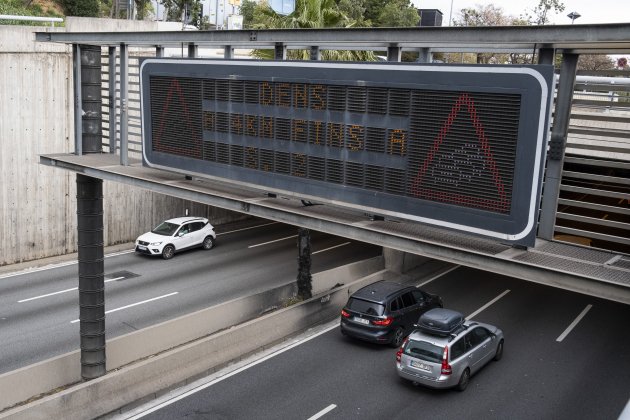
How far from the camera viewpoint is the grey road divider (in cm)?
1340

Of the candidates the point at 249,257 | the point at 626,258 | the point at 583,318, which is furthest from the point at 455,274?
the point at 626,258

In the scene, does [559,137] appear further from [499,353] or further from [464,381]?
[499,353]

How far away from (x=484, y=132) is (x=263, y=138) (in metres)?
4.07

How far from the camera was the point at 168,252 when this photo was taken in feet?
90.2

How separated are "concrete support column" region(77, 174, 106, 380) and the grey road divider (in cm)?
46

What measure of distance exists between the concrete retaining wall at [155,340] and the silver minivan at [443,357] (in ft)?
13.7

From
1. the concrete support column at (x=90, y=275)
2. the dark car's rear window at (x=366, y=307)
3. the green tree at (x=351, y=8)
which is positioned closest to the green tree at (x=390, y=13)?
the green tree at (x=351, y=8)

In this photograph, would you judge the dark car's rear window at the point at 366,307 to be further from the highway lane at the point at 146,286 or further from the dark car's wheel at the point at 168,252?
the dark car's wheel at the point at 168,252

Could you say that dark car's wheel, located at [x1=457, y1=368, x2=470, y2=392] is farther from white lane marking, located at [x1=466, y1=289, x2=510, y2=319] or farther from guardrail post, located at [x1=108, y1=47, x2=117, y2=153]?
guardrail post, located at [x1=108, y1=47, x2=117, y2=153]

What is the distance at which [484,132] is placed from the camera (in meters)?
7.80

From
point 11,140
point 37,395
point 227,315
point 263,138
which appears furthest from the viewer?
point 11,140

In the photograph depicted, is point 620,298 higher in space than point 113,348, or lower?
higher

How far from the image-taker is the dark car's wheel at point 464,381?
1582cm

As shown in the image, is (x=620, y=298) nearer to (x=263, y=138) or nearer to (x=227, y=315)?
(x=263, y=138)
